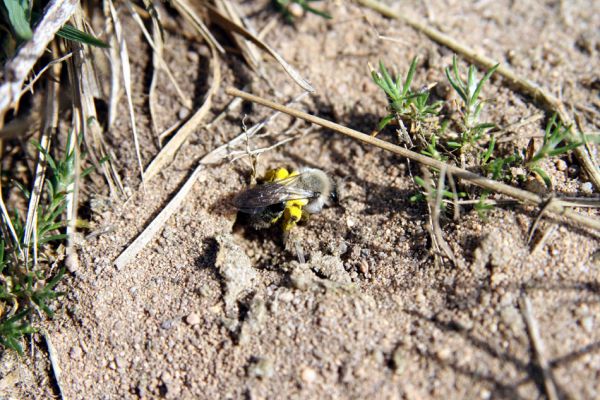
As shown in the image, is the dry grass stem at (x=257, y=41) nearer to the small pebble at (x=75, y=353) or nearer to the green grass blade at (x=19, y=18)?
the green grass blade at (x=19, y=18)

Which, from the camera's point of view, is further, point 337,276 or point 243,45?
point 243,45

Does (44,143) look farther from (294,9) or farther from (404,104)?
(404,104)

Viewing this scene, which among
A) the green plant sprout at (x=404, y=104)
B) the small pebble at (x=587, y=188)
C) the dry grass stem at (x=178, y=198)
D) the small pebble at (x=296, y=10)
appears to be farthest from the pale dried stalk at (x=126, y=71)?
the small pebble at (x=587, y=188)

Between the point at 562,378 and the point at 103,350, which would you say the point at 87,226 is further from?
the point at 562,378

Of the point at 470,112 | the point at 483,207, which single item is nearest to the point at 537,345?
the point at 483,207

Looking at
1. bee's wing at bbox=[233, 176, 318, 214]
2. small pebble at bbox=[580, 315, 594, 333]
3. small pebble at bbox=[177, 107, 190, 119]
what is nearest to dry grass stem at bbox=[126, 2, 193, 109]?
small pebble at bbox=[177, 107, 190, 119]
